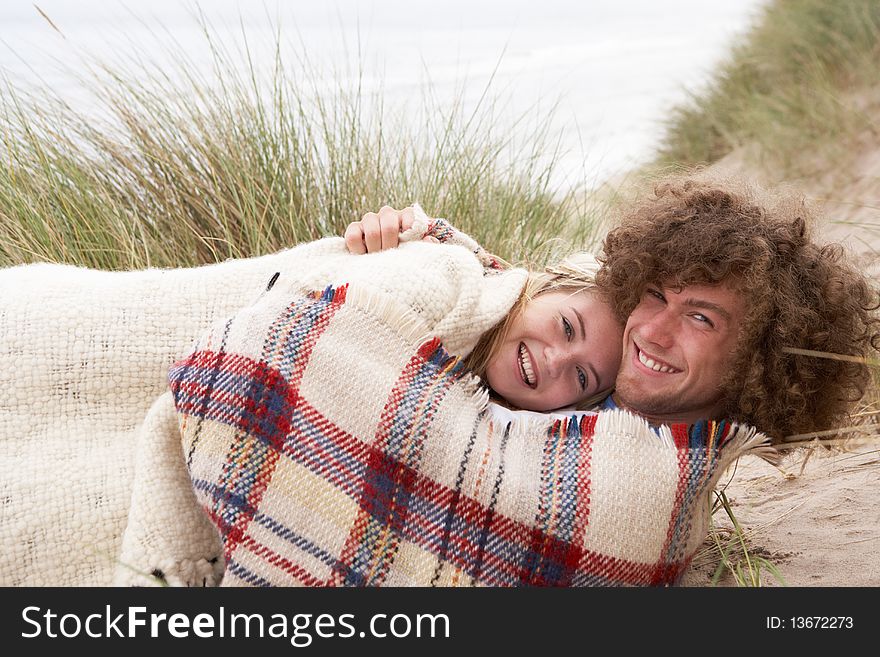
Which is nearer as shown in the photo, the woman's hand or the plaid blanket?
the plaid blanket

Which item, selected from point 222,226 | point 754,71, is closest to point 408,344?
point 222,226

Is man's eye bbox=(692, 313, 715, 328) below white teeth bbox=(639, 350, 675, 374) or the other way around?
the other way around

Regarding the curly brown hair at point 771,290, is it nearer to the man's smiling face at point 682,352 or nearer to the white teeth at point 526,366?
the man's smiling face at point 682,352

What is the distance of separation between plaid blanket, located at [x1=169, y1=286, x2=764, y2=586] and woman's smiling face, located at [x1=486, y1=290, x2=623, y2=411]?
1.02ft

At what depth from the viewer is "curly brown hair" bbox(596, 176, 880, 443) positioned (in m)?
2.17

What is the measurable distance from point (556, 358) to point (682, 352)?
328 mm

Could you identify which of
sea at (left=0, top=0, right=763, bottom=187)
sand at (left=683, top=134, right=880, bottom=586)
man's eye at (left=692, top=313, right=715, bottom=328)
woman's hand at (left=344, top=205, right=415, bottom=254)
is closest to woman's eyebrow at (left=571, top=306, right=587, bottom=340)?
man's eye at (left=692, top=313, right=715, bottom=328)

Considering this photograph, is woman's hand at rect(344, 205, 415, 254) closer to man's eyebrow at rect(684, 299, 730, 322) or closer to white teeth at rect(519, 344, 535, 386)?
white teeth at rect(519, 344, 535, 386)

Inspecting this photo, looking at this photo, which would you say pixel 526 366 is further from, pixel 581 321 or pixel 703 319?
pixel 703 319

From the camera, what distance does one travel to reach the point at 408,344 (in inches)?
82.9

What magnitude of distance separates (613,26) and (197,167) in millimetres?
21465

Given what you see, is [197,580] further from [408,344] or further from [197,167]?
[197,167]

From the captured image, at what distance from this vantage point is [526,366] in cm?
239
